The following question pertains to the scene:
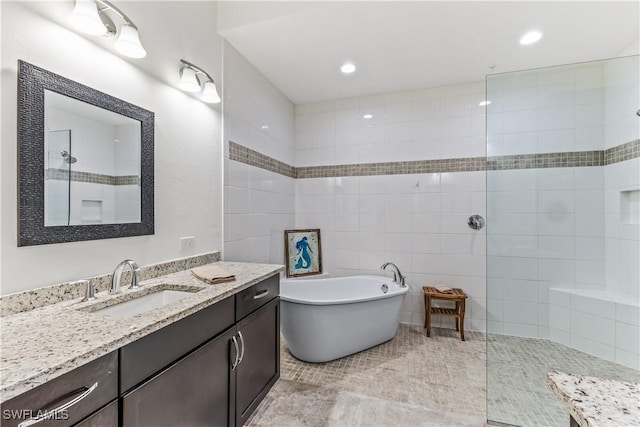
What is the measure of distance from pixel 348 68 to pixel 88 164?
90.1 inches

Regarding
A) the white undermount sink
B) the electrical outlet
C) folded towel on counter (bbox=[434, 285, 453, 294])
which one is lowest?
folded towel on counter (bbox=[434, 285, 453, 294])

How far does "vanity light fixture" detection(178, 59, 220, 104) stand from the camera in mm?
1756

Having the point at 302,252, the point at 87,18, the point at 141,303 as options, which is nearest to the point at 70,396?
the point at 141,303

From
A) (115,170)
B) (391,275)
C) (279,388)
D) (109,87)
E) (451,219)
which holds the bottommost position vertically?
(279,388)

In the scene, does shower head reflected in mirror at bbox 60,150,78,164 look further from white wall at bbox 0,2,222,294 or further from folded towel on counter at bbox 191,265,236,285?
folded towel on counter at bbox 191,265,236,285

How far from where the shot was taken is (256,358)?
160 cm

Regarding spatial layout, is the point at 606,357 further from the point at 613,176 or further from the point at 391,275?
the point at 391,275

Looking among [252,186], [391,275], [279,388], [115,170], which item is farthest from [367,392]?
[115,170]

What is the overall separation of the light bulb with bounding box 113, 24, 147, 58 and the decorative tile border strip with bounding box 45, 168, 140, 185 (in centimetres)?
62

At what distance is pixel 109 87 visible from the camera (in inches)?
54.3

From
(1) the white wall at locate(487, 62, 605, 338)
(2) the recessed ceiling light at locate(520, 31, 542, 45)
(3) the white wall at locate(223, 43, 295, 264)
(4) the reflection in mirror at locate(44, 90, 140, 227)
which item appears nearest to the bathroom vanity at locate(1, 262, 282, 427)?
(4) the reflection in mirror at locate(44, 90, 140, 227)

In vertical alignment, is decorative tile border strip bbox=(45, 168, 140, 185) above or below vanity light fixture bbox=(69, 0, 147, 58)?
below

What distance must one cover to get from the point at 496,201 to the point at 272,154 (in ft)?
7.05

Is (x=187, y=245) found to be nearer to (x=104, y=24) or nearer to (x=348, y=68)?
(x=104, y=24)
